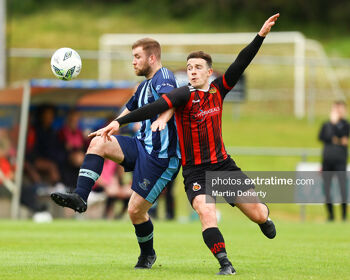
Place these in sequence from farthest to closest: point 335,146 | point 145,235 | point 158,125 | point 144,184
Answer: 1. point 335,146
2. point 145,235
3. point 144,184
4. point 158,125

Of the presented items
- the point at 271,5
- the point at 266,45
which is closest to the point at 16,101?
the point at 266,45

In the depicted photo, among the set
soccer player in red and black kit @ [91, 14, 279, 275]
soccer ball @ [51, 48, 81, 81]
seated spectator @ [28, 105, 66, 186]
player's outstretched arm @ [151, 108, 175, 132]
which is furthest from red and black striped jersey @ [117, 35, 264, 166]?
seated spectator @ [28, 105, 66, 186]

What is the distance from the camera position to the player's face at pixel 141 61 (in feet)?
25.6

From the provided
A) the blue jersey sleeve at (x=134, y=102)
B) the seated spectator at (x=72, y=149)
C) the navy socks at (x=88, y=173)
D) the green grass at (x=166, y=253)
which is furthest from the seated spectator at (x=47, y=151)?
the navy socks at (x=88, y=173)

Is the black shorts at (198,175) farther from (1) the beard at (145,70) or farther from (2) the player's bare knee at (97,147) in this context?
(1) the beard at (145,70)

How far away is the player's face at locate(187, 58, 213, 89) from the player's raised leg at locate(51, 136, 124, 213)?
3.02 feet

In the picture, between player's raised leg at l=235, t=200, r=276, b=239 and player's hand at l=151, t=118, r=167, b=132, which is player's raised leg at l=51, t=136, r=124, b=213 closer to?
player's hand at l=151, t=118, r=167, b=132

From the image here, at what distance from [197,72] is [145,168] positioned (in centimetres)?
104

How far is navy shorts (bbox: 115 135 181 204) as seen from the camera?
25.1ft

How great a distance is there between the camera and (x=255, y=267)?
7852 millimetres

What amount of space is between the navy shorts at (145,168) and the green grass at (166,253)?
0.73 metres

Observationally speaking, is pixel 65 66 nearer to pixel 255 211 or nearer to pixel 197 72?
pixel 197 72

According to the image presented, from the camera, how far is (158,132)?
7.75 metres

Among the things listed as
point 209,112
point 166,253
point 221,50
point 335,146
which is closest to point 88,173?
point 209,112
